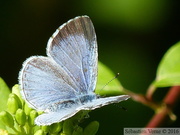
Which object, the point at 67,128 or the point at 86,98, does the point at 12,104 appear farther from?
the point at 86,98

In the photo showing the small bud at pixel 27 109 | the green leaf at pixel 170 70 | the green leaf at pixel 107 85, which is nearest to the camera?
the small bud at pixel 27 109

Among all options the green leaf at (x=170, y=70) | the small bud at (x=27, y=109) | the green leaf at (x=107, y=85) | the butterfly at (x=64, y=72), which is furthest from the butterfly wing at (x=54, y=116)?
the green leaf at (x=170, y=70)

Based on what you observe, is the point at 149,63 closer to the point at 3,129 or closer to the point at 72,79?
the point at 72,79

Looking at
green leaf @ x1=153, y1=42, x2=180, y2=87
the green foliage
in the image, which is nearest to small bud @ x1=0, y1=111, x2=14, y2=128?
the green foliage

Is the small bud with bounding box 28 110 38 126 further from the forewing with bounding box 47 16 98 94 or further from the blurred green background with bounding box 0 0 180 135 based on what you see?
the blurred green background with bounding box 0 0 180 135

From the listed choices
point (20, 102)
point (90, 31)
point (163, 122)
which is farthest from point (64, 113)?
point (163, 122)

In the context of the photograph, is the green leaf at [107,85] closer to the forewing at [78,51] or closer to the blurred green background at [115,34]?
the forewing at [78,51]
